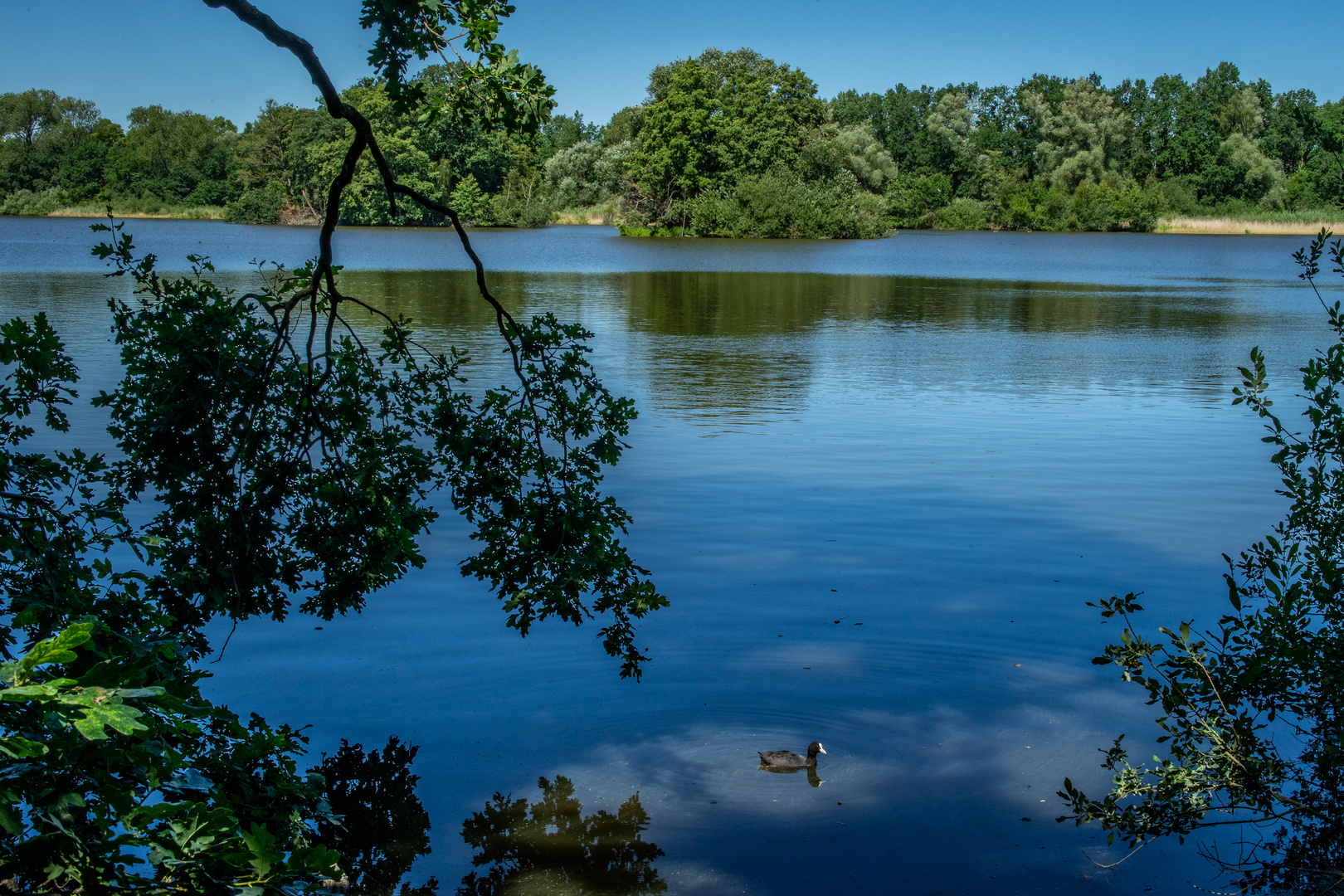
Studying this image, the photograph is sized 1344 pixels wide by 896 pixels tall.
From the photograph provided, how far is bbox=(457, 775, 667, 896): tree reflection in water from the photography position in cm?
458

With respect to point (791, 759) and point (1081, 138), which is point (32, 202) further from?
point (791, 759)

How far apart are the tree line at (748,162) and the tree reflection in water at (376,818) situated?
5825 cm

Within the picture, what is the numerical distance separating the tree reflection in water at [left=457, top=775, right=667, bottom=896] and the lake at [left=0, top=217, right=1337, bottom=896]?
Result: 10cm

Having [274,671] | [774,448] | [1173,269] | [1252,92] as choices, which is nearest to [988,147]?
[1252,92]

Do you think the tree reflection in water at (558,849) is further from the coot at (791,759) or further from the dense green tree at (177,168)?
the dense green tree at (177,168)

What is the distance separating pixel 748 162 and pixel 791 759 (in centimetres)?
6854

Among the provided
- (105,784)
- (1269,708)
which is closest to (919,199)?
(1269,708)

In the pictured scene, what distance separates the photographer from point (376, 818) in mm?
5125

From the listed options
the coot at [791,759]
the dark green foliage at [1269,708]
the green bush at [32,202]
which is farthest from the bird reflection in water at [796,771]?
the green bush at [32,202]

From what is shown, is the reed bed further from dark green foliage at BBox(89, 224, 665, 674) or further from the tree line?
dark green foliage at BBox(89, 224, 665, 674)

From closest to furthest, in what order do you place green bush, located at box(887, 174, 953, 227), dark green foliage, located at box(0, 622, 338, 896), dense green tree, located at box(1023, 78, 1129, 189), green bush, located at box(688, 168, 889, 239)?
dark green foliage, located at box(0, 622, 338, 896) → green bush, located at box(688, 168, 889, 239) → dense green tree, located at box(1023, 78, 1129, 189) → green bush, located at box(887, 174, 953, 227)

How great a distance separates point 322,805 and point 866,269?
1605 inches

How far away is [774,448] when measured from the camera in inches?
480

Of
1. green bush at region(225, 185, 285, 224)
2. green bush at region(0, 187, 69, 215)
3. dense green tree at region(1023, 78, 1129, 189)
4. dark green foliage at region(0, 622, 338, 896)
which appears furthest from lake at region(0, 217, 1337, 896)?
green bush at region(0, 187, 69, 215)
